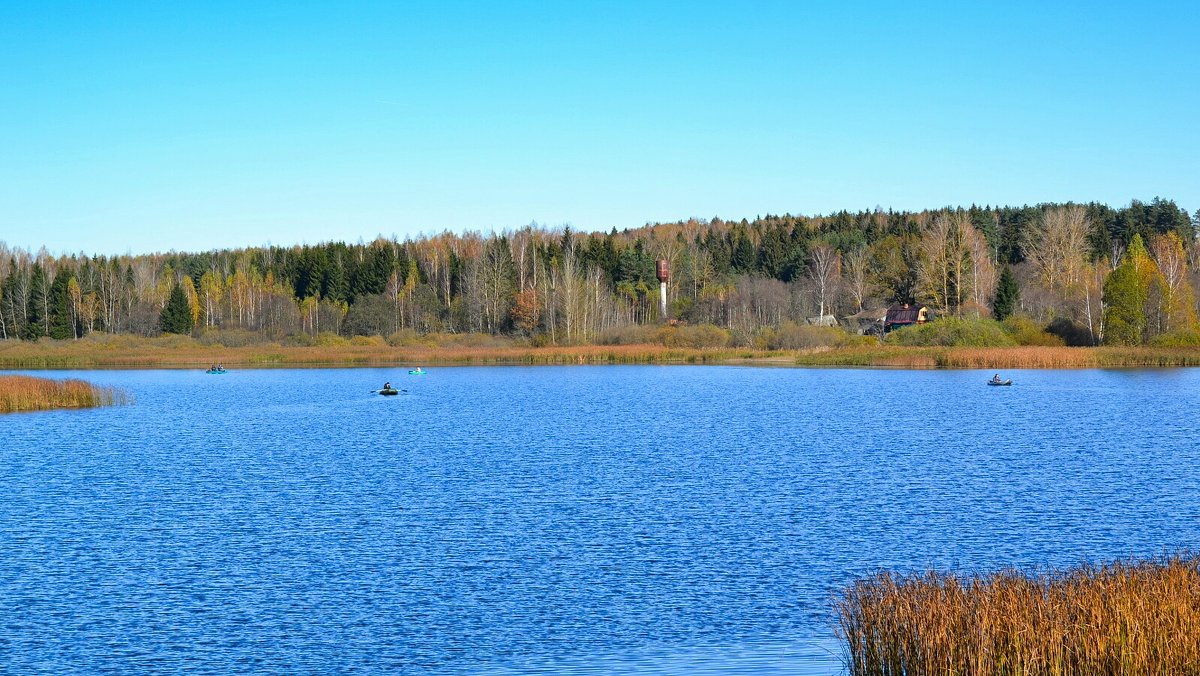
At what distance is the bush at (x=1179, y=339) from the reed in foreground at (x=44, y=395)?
6980 centimetres

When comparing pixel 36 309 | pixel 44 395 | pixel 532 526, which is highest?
pixel 36 309

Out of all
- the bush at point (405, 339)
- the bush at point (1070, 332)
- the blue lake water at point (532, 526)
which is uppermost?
the bush at point (405, 339)

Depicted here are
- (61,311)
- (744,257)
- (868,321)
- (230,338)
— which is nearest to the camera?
(868,321)

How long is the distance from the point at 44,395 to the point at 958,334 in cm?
6284

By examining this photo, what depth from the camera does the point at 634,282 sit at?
447 ft

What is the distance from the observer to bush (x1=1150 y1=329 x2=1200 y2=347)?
261 ft

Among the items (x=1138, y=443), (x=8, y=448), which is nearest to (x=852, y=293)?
(x=1138, y=443)

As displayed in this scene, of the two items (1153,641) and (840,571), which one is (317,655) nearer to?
(840,571)

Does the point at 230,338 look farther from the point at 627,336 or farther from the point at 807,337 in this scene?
the point at 807,337

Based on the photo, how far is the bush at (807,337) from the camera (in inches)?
3770

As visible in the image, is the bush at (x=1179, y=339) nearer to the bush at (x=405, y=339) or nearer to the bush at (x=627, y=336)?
the bush at (x=627, y=336)

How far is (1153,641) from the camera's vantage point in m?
10.2

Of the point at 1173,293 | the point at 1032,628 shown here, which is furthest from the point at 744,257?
the point at 1032,628

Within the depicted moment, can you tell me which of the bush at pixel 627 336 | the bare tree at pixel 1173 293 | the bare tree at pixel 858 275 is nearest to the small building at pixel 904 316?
the bare tree at pixel 858 275
